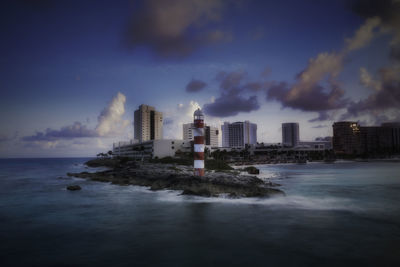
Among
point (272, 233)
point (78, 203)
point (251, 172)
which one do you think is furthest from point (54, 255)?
point (251, 172)

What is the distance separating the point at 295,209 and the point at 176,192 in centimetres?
1328

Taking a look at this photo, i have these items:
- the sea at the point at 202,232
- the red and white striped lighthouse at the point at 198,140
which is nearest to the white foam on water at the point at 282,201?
the sea at the point at 202,232

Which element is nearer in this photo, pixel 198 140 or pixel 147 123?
pixel 198 140

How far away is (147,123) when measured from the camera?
7264 inches

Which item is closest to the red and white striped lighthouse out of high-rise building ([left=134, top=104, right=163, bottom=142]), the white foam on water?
the white foam on water

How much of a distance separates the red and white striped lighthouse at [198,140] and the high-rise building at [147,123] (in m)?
152

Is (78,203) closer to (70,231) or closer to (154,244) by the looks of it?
(70,231)

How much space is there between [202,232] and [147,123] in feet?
568

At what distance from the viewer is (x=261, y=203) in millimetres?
23641

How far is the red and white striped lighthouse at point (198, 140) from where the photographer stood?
3117cm

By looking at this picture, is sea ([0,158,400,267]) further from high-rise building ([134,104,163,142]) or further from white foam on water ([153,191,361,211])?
high-rise building ([134,104,163,142])

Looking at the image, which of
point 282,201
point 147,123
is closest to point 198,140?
point 282,201

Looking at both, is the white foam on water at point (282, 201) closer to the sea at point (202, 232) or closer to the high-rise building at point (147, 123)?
the sea at point (202, 232)

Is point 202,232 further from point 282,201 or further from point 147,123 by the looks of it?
point 147,123
